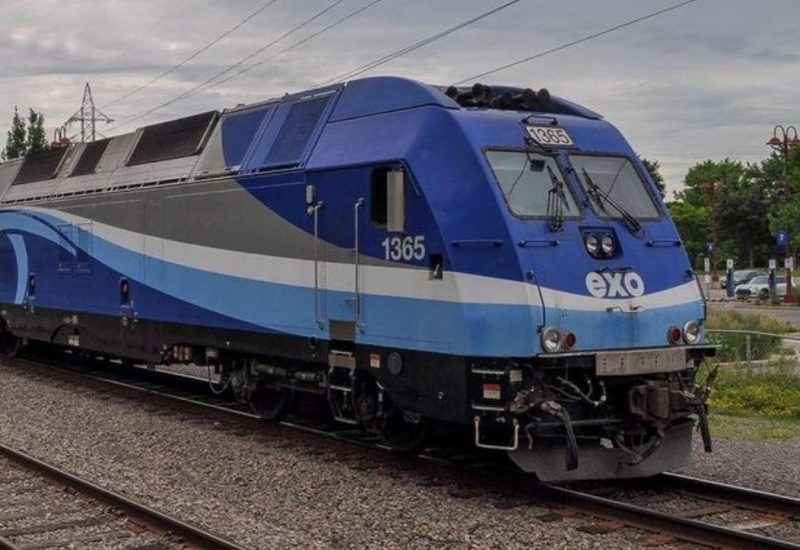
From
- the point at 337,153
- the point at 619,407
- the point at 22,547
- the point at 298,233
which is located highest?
the point at 337,153

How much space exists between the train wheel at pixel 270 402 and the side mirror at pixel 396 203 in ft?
12.8

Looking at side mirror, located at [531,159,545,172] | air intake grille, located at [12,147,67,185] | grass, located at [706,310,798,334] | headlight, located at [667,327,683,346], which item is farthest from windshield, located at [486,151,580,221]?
grass, located at [706,310,798,334]

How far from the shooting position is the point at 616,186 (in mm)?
10086

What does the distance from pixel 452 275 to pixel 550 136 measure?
1822 mm

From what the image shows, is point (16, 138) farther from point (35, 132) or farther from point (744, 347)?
point (744, 347)

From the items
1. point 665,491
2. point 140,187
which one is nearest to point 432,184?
point 665,491

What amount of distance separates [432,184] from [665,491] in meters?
3.42

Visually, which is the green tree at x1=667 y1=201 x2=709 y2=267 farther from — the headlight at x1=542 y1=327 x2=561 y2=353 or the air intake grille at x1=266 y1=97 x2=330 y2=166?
the headlight at x1=542 y1=327 x2=561 y2=353

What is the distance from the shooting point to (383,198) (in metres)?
10.1

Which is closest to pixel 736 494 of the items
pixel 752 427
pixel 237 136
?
pixel 752 427

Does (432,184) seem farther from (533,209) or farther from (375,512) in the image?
(375,512)

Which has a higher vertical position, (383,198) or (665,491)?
(383,198)

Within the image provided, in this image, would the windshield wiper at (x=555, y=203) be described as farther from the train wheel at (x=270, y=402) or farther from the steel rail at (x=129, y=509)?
the train wheel at (x=270, y=402)

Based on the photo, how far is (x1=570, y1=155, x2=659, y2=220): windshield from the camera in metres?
9.80
